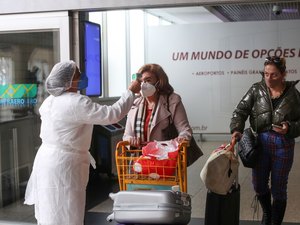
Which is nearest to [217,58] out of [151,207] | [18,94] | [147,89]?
[18,94]

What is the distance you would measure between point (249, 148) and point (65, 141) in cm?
152

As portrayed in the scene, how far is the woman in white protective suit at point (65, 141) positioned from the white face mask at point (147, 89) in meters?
0.16

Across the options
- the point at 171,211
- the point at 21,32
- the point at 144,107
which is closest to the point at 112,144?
the point at 21,32

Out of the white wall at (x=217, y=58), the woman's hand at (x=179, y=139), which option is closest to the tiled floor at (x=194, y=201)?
the white wall at (x=217, y=58)

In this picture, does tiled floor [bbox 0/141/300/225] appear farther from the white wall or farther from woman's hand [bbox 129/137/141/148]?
woman's hand [bbox 129/137/141/148]

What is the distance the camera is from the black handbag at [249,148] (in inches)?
157

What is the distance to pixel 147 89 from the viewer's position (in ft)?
12.0

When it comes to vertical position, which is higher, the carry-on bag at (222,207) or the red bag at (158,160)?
the red bag at (158,160)

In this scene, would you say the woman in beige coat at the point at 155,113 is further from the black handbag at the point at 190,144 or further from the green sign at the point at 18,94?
the green sign at the point at 18,94

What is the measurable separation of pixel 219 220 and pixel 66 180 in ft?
4.05

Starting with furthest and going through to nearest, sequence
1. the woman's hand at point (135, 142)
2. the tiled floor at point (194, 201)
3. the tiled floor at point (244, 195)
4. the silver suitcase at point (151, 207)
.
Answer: the tiled floor at point (244, 195), the tiled floor at point (194, 201), the woman's hand at point (135, 142), the silver suitcase at point (151, 207)

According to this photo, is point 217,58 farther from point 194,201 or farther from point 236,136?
point 236,136

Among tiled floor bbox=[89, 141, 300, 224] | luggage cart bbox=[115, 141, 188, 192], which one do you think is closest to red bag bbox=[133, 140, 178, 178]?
luggage cart bbox=[115, 141, 188, 192]

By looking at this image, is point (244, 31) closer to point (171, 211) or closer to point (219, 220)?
point (219, 220)
